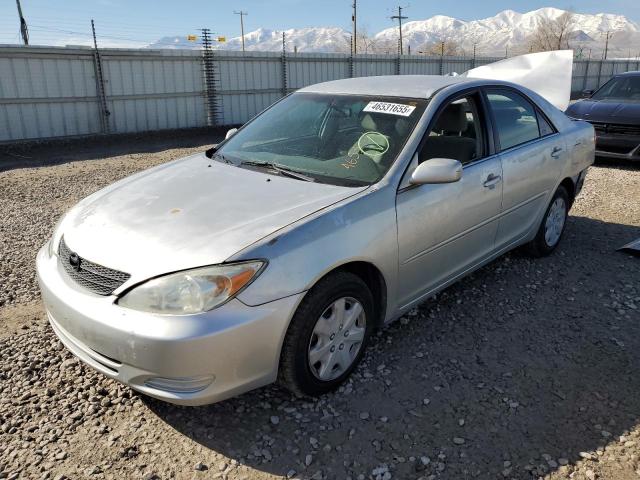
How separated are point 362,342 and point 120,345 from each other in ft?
4.25

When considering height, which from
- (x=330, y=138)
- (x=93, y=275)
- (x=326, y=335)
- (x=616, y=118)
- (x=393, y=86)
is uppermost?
(x=393, y=86)

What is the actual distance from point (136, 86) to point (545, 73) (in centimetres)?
1002

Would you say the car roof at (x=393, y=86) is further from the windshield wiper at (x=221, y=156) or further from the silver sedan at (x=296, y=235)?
the windshield wiper at (x=221, y=156)

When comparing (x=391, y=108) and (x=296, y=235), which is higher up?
(x=391, y=108)

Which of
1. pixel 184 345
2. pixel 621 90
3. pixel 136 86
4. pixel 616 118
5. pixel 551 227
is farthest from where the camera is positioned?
pixel 136 86

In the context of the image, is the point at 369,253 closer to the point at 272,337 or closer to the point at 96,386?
the point at 272,337

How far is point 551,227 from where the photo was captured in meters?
4.78

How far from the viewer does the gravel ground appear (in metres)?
2.38

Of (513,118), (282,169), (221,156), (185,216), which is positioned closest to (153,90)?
(221,156)

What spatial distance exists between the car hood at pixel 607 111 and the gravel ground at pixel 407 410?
5570 mm

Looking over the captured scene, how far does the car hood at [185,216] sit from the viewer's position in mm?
2387

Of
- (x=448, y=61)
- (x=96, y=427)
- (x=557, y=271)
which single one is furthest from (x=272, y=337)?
(x=448, y=61)

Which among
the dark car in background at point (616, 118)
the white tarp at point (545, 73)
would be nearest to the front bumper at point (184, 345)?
the white tarp at point (545, 73)

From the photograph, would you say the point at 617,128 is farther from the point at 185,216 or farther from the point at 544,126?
the point at 185,216
